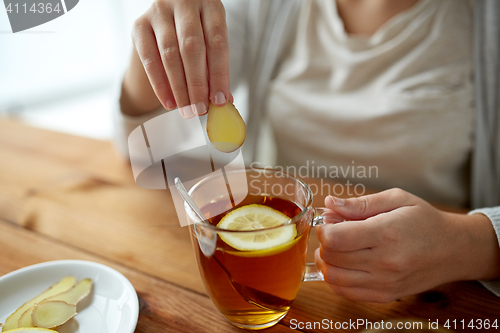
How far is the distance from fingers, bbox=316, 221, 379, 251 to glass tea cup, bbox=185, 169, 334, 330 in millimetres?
19

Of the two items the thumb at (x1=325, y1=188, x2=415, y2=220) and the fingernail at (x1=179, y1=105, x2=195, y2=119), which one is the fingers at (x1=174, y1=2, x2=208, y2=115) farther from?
the thumb at (x1=325, y1=188, x2=415, y2=220)

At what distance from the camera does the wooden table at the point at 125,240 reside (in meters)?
0.47

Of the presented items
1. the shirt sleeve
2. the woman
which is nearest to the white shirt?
the woman

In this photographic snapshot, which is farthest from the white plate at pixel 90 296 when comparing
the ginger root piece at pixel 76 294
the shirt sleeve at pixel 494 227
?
the shirt sleeve at pixel 494 227

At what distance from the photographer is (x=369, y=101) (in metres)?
0.90

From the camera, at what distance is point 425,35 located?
0.88 m

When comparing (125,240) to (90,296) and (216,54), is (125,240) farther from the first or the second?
(216,54)

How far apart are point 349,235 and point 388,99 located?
53 cm

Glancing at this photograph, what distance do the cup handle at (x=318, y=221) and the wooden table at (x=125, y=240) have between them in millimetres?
41

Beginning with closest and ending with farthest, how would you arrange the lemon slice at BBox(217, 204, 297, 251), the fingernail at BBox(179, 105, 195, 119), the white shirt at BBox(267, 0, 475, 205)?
the lemon slice at BBox(217, 204, 297, 251)
the fingernail at BBox(179, 105, 195, 119)
the white shirt at BBox(267, 0, 475, 205)

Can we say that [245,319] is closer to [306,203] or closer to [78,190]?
[306,203]

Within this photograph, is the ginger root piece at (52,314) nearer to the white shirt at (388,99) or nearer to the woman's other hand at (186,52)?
the woman's other hand at (186,52)

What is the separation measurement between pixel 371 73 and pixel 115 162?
0.65 m

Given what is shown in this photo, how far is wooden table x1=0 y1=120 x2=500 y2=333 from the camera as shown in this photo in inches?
18.4
